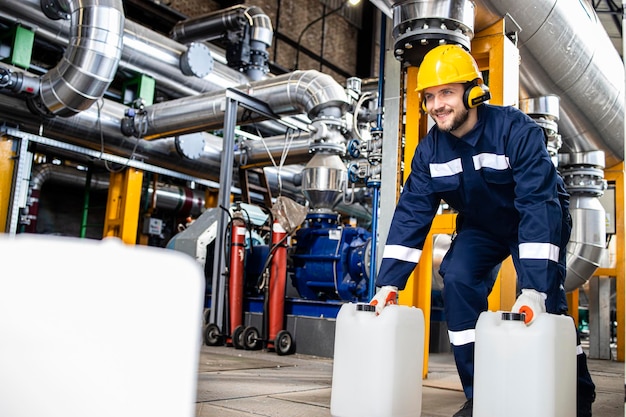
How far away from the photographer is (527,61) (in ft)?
11.5

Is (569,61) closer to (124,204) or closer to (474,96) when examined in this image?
(474,96)

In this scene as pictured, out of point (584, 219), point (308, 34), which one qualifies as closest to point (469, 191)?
point (584, 219)

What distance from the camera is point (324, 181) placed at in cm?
588

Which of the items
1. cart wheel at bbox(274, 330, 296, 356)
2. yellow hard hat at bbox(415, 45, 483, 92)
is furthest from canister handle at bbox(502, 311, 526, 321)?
cart wheel at bbox(274, 330, 296, 356)

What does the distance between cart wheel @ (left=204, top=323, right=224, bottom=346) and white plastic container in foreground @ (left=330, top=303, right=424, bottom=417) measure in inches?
130

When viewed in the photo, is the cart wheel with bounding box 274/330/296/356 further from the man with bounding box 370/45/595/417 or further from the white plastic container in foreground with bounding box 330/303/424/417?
the white plastic container in foreground with bounding box 330/303/424/417

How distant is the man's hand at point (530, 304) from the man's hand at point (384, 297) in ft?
1.40

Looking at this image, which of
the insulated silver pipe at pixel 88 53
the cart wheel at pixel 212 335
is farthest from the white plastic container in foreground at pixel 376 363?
the insulated silver pipe at pixel 88 53

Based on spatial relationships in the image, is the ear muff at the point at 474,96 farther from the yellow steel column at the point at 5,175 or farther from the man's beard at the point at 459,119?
the yellow steel column at the point at 5,175

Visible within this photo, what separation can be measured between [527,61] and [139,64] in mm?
4777

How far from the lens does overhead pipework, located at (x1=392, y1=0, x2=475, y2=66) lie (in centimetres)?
273

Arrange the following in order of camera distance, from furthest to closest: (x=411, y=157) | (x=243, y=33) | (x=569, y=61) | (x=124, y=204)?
1. (x=243, y=33)
2. (x=124, y=204)
3. (x=569, y=61)
4. (x=411, y=157)

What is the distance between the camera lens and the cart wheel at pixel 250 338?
16.3 feet

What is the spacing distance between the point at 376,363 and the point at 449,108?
3.07ft
